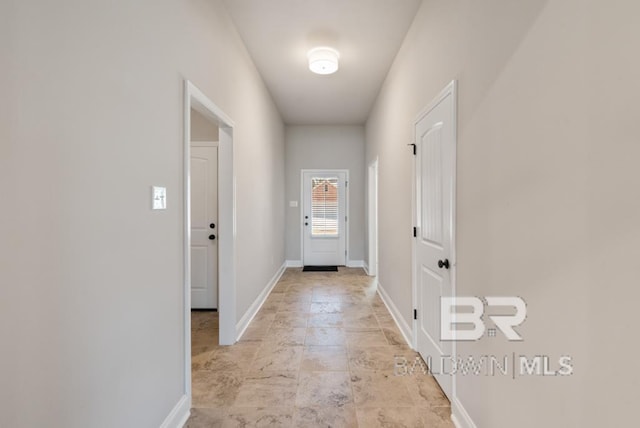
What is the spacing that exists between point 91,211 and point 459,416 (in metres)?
2.14

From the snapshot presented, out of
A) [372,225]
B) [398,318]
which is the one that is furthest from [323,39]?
[372,225]

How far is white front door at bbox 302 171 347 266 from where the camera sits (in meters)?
6.62

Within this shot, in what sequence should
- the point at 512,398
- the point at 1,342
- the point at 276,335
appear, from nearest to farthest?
the point at 1,342
the point at 512,398
the point at 276,335

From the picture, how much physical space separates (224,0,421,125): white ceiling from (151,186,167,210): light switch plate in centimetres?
188

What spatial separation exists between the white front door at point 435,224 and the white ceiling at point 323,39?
3.48 feet

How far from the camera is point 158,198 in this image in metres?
1.62

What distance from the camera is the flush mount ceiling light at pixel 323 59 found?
330 cm

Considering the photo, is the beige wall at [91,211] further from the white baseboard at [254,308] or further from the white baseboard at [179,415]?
the white baseboard at [254,308]

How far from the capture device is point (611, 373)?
0.90 metres

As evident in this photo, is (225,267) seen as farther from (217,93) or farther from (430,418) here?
(430,418)

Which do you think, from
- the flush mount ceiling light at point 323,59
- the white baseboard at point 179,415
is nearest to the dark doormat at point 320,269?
the flush mount ceiling light at point 323,59

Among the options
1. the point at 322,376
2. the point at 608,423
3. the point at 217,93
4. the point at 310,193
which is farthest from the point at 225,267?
the point at 310,193

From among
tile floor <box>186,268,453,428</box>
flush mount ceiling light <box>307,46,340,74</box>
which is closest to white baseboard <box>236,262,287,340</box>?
tile floor <box>186,268,453,428</box>

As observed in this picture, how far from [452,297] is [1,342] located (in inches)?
79.6
